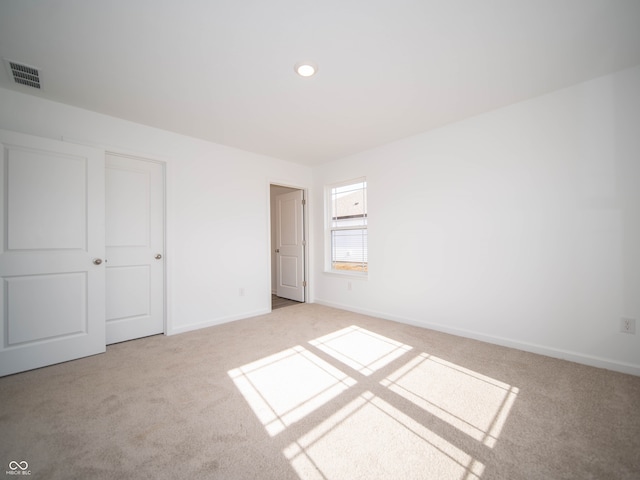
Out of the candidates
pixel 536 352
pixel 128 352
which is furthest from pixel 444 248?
pixel 128 352

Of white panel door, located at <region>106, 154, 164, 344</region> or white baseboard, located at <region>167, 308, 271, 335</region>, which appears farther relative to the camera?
white baseboard, located at <region>167, 308, 271, 335</region>

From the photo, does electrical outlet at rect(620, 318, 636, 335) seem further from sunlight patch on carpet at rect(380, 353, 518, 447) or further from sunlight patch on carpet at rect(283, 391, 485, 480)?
sunlight patch on carpet at rect(283, 391, 485, 480)

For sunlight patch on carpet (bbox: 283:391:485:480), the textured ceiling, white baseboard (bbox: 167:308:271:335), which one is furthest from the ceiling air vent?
sunlight patch on carpet (bbox: 283:391:485:480)

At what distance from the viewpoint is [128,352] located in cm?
279

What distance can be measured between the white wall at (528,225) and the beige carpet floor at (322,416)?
0.39m

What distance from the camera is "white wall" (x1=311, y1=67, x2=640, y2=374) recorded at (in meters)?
2.28

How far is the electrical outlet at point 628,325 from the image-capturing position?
2.23 meters

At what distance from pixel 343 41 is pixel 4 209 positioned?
3.10m

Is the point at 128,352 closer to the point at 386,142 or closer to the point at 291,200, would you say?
the point at 291,200

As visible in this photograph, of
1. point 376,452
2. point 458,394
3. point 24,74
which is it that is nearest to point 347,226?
point 458,394

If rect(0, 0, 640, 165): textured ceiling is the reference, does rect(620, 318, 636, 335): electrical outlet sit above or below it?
below

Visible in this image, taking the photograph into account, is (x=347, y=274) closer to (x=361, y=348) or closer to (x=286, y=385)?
(x=361, y=348)

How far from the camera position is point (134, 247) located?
3.16 m

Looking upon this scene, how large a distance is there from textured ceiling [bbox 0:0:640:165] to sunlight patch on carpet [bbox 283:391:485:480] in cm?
253
